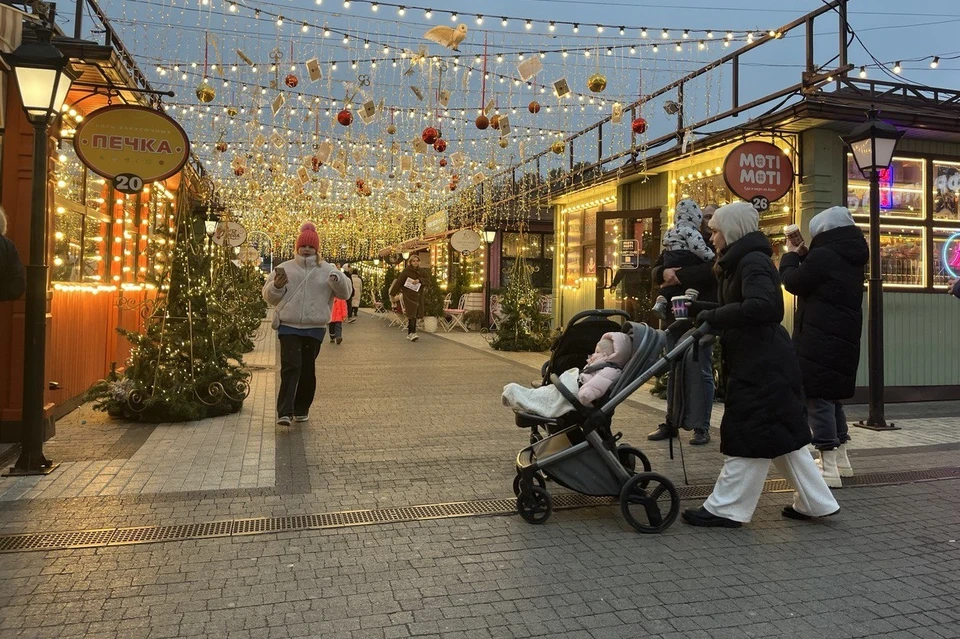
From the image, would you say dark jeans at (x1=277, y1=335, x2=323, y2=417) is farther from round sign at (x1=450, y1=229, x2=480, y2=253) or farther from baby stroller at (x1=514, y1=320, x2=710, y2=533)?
round sign at (x1=450, y1=229, x2=480, y2=253)

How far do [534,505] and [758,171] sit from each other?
225 inches

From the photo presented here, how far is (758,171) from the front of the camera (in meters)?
8.34

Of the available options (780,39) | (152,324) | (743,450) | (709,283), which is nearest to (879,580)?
(743,450)

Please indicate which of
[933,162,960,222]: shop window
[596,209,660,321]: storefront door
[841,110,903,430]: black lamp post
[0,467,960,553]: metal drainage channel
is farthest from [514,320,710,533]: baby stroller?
[933,162,960,222]: shop window

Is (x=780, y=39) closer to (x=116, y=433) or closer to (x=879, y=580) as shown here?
(x=879, y=580)

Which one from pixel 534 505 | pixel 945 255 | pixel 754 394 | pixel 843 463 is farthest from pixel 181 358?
pixel 945 255

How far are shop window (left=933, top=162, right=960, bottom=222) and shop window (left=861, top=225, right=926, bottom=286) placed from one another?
42 cm

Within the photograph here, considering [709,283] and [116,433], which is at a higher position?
[709,283]

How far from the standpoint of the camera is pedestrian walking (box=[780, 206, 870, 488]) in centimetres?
491

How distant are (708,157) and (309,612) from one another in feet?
29.5

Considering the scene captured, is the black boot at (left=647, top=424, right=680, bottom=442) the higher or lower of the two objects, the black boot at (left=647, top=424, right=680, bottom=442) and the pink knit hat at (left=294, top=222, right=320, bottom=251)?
the lower

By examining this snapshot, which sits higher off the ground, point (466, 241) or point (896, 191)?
point (466, 241)

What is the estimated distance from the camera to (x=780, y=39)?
915 centimetres

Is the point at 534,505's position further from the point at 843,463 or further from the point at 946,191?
the point at 946,191
